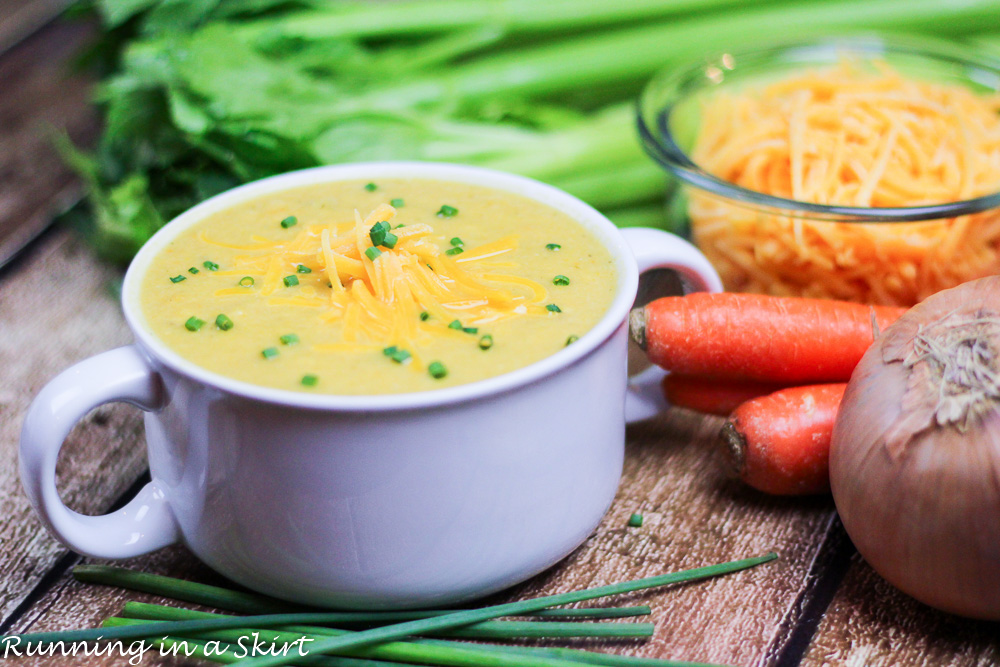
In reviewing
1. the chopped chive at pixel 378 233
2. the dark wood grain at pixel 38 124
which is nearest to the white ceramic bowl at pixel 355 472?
the chopped chive at pixel 378 233

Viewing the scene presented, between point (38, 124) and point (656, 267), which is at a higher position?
point (656, 267)

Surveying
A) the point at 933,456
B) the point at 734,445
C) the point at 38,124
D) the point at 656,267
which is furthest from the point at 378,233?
the point at 38,124

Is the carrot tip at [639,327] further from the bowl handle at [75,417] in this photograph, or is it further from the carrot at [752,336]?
the bowl handle at [75,417]

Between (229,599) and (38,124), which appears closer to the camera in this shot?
(229,599)

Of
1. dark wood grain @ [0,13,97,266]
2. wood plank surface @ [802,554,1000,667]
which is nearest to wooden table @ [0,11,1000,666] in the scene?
wood plank surface @ [802,554,1000,667]

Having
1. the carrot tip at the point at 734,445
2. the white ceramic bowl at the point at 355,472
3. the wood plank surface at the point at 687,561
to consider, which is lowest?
A: the wood plank surface at the point at 687,561

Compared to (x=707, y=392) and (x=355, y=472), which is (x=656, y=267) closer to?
(x=707, y=392)
